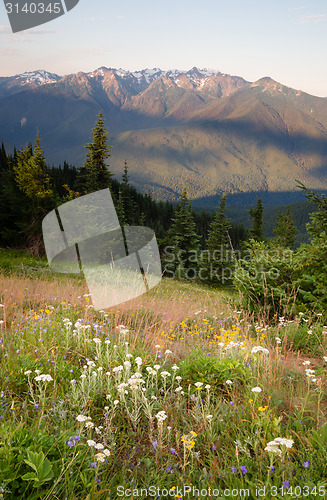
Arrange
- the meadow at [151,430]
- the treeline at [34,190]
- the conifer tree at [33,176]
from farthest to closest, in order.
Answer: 1. the treeline at [34,190]
2. the conifer tree at [33,176]
3. the meadow at [151,430]

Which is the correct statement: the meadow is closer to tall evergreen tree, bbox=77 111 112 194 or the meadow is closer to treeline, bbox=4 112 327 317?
treeline, bbox=4 112 327 317

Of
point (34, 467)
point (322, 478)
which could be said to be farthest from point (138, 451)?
point (322, 478)

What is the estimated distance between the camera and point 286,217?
53031mm

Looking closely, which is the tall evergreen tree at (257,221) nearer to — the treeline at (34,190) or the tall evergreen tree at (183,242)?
the tall evergreen tree at (183,242)

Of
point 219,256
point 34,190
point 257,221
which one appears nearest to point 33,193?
point 34,190

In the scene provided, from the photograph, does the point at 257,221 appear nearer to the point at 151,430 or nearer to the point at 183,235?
the point at 183,235

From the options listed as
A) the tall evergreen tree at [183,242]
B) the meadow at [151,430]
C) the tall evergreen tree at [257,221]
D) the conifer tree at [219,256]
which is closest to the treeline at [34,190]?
the tall evergreen tree at [183,242]

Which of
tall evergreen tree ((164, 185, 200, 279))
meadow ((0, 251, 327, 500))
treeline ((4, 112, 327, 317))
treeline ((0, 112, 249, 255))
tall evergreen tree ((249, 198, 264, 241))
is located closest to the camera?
meadow ((0, 251, 327, 500))

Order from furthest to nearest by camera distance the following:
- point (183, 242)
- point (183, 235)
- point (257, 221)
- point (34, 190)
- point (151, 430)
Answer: point (257, 221)
point (183, 242)
point (183, 235)
point (34, 190)
point (151, 430)

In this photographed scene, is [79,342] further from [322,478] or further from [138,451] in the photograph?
[322,478]

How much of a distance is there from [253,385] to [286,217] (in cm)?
5464

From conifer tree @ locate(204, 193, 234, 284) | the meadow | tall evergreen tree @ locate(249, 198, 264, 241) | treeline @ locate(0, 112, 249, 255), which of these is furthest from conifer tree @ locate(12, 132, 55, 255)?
tall evergreen tree @ locate(249, 198, 264, 241)

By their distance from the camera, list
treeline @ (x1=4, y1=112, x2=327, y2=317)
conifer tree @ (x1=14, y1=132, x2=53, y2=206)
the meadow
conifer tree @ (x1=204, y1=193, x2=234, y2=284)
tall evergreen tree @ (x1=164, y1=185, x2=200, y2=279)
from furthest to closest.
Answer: conifer tree @ (x1=204, y1=193, x2=234, y2=284) → tall evergreen tree @ (x1=164, y1=185, x2=200, y2=279) → conifer tree @ (x1=14, y1=132, x2=53, y2=206) → treeline @ (x1=4, y1=112, x2=327, y2=317) → the meadow

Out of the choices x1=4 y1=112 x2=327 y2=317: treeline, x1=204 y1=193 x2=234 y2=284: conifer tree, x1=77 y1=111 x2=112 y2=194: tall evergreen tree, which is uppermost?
x1=77 y1=111 x2=112 y2=194: tall evergreen tree
